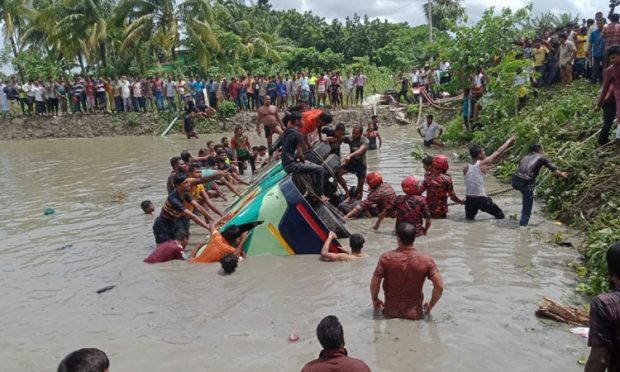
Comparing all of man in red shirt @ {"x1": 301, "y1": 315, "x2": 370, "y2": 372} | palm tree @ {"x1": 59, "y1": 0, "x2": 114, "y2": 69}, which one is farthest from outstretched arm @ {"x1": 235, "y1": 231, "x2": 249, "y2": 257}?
palm tree @ {"x1": 59, "y1": 0, "x2": 114, "y2": 69}

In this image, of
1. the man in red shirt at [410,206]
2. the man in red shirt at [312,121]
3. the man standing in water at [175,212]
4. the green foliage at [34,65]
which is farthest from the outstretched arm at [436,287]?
the green foliage at [34,65]

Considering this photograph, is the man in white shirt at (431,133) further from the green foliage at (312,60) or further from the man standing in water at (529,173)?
the green foliage at (312,60)

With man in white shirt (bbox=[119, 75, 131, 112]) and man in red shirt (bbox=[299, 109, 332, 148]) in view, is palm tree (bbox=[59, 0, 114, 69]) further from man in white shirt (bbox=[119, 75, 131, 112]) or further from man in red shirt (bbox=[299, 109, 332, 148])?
man in red shirt (bbox=[299, 109, 332, 148])

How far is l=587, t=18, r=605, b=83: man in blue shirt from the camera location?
44.5ft

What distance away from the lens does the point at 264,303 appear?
21.7 ft

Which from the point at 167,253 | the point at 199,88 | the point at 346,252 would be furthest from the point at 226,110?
the point at 346,252

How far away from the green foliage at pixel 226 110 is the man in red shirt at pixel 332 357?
2316cm

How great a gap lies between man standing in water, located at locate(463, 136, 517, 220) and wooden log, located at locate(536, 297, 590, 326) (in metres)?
3.57

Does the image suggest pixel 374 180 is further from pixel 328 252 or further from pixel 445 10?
pixel 445 10

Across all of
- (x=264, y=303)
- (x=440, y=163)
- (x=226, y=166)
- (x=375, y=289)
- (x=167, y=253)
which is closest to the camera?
(x=375, y=289)

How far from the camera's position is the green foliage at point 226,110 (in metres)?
26.1

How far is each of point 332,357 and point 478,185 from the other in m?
6.16

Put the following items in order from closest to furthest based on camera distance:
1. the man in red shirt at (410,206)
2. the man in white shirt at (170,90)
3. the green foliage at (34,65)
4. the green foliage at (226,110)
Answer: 1. the man in red shirt at (410,206)
2. the green foliage at (226,110)
3. the man in white shirt at (170,90)
4. the green foliage at (34,65)

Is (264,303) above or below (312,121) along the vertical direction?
below
